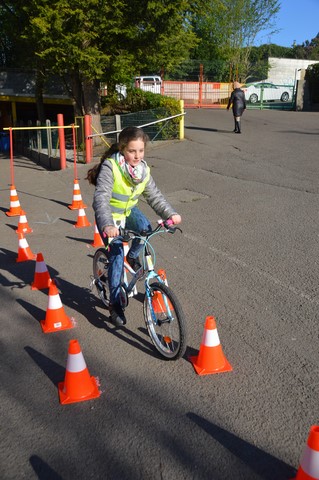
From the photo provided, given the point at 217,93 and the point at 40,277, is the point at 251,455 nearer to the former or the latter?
the point at 40,277

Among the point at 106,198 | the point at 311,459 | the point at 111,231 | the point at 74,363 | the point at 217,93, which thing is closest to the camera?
the point at 311,459

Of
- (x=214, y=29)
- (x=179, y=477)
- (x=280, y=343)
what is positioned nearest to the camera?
(x=179, y=477)

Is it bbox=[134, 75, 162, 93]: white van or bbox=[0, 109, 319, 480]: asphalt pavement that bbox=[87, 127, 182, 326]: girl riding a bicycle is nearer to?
bbox=[0, 109, 319, 480]: asphalt pavement

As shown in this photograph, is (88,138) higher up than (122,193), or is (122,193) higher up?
(122,193)

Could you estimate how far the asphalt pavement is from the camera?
107 inches

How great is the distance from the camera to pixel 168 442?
9.23ft

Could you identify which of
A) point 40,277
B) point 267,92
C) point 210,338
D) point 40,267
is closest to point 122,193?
point 210,338

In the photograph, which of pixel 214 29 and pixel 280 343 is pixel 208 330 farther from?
pixel 214 29

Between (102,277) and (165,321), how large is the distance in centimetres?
124

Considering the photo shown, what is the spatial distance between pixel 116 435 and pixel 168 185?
28.6ft

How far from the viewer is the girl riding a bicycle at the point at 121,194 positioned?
379 cm

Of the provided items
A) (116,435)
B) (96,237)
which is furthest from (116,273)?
(96,237)

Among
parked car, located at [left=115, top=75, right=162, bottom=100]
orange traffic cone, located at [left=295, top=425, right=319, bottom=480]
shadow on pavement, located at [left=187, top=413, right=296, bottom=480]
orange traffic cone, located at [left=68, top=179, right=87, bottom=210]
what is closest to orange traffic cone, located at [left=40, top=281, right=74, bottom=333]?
shadow on pavement, located at [left=187, top=413, right=296, bottom=480]

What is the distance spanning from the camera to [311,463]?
2.30 m
